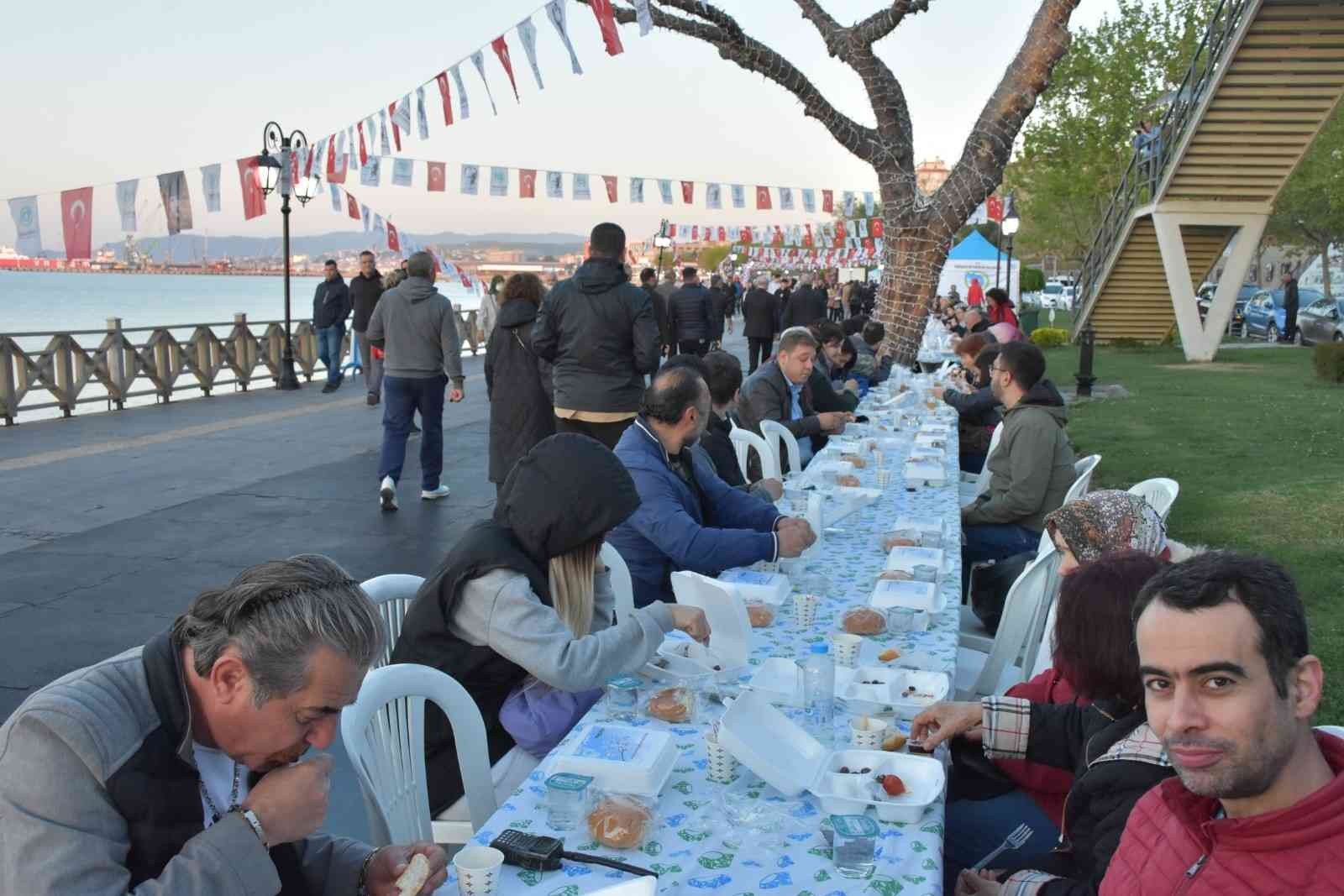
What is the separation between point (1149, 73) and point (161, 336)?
29.2m

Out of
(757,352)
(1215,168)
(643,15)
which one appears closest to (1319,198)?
(1215,168)

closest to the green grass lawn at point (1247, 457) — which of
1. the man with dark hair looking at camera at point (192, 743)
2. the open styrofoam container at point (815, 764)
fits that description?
the open styrofoam container at point (815, 764)

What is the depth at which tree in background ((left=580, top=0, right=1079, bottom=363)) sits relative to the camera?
443 inches

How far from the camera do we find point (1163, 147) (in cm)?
1802

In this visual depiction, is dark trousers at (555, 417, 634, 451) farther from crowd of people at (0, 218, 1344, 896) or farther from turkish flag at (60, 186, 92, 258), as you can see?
turkish flag at (60, 186, 92, 258)

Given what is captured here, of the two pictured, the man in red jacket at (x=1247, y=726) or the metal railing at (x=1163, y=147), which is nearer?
the man in red jacket at (x=1247, y=726)

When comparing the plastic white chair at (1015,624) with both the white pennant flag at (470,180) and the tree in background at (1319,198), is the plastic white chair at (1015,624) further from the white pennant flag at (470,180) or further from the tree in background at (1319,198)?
the tree in background at (1319,198)

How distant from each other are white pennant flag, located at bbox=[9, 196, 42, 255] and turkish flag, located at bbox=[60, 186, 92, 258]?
0.26 m

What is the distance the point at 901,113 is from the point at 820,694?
10.4 meters

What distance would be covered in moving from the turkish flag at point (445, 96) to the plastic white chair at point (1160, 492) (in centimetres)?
782

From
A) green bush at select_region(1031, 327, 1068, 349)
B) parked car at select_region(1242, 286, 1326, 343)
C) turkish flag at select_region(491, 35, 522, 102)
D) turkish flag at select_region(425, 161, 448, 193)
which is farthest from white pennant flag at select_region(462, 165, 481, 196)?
parked car at select_region(1242, 286, 1326, 343)

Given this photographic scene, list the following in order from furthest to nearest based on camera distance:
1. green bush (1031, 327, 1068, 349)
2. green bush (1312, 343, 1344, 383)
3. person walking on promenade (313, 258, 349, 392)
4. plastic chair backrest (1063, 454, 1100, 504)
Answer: green bush (1031, 327, 1068, 349), green bush (1312, 343, 1344, 383), person walking on promenade (313, 258, 349, 392), plastic chair backrest (1063, 454, 1100, 504)

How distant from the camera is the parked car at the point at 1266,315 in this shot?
2906cm

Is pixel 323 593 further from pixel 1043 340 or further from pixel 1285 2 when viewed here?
pixel 1043 340
